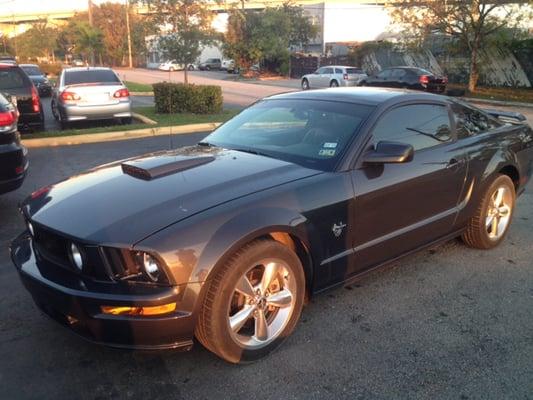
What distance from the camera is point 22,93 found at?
35.5ft

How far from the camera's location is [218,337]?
2799 millimetres

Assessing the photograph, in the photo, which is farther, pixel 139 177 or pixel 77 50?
pixel 77 50

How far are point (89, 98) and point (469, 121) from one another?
31.7ft

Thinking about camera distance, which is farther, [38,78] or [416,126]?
[38,78]

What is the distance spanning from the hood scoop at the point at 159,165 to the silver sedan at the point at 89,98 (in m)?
8.99

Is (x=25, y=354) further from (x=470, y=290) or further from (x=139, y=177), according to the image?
(x=470, y=290)

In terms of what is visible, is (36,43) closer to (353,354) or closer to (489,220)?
(489,220)

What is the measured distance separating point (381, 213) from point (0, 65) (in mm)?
9332

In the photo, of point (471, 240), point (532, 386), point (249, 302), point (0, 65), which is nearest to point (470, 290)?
point (471, 240)

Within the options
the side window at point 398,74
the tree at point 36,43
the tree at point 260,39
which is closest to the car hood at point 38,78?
the side window at point 398,74

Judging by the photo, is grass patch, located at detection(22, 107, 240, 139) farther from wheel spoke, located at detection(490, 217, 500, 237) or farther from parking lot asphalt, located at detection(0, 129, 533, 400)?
wheel spoke, located at detection(490, 217, 500, 237)

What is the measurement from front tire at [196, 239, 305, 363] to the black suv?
9358 mm

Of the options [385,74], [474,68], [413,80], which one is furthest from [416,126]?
[474,68]

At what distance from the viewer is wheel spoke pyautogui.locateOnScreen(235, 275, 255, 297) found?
2.90 metres
